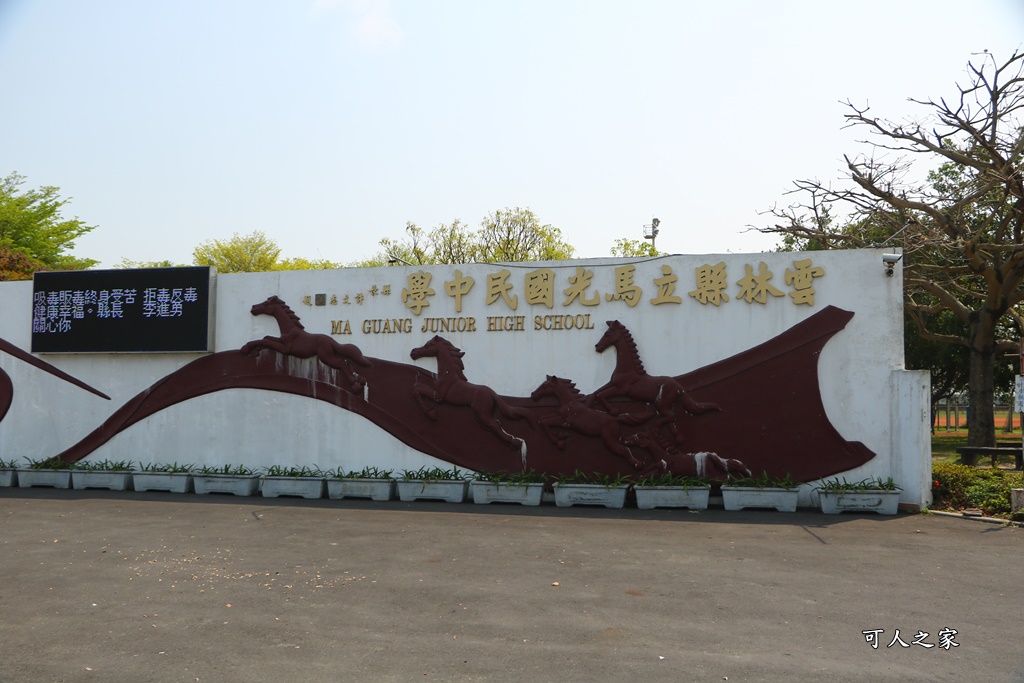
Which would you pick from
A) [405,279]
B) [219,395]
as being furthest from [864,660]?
[219,395]

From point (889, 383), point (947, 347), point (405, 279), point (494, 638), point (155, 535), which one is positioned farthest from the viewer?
point (947, 347)

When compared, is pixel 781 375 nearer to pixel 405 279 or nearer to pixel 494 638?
pixel 405 279

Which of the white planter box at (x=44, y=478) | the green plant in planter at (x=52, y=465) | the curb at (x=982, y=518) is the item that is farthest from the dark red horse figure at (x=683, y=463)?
the green plant in planter at (x=52, y=465)

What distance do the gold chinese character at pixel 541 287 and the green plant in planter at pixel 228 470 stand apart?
5.42m

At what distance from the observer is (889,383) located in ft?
39.8

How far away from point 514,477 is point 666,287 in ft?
12.0

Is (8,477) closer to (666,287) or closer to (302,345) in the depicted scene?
(302,345)

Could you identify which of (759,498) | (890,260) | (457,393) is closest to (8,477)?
(457,393)

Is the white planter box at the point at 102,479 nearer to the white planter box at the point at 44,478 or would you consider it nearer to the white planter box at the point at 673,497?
the white planter box at the point at 44,478

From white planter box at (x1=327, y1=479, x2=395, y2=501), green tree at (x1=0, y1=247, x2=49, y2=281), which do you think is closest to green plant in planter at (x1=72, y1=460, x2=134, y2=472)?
white planter box at (x1=327, y1=479, x2=395, y2=501)

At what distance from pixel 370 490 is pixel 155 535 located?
12.4 ft

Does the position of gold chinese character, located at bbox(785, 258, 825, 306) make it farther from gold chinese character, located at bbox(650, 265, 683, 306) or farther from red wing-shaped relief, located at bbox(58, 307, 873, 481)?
gold chinese character, located at bbox(650, 265, 683, 306)

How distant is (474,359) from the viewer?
13.5m

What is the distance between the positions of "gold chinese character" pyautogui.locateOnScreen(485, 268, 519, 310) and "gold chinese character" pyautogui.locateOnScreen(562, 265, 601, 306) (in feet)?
2.71
